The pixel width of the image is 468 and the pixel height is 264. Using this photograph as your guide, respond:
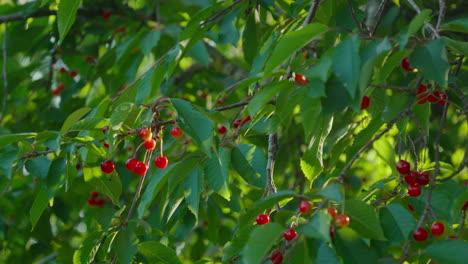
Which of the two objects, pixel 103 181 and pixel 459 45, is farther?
pixel 103 181

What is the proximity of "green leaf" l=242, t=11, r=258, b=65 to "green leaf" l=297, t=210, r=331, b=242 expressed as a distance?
1.51 meters

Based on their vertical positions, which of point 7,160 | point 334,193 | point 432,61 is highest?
point 432,61

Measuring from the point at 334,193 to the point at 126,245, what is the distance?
2.79 feet

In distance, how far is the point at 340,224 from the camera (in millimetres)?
1234

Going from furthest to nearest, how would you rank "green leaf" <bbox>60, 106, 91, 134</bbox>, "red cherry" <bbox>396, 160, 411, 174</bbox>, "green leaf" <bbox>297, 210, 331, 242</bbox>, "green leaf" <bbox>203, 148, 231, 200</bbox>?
"green leaf" <bbox>60, 106, 91, 134</bbox> < "green leaf" <bbox>203, 148, 231, 200</bbox> < "red cherry" <bbox>396, 160, 411, 174</bbox> < "green leaf" <bbox>297, 210, 331, 242</bbox>

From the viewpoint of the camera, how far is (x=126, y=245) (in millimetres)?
1779

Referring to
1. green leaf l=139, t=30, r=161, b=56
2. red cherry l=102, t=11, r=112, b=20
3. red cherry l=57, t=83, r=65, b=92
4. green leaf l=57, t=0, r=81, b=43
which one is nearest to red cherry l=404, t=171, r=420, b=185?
green leaf l=57, t=0, r=81, b=43

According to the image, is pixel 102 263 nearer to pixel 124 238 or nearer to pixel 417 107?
pixel 124 238

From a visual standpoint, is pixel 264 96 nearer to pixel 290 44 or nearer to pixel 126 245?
pixel 290 44

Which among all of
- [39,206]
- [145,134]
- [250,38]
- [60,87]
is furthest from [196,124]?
[60,87]

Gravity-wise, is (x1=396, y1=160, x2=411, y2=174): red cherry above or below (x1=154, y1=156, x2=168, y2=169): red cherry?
above

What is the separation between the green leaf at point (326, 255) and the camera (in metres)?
1.14

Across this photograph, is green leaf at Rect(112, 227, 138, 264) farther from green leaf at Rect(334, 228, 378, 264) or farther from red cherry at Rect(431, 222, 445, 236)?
red cherry at Rect(431, 222, 445, 236)

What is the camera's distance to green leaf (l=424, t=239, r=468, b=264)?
3.71 ft
